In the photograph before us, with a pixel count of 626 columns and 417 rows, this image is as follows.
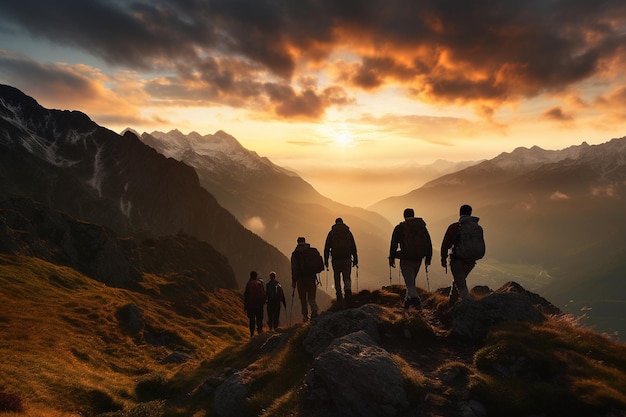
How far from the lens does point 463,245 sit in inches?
612

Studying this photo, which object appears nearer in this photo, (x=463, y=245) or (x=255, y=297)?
(x=463, y=245)

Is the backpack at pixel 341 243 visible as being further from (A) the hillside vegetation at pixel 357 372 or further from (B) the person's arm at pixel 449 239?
(B) the person's arm at pixel 449 239

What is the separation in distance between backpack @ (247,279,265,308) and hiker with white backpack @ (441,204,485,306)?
13.1 m

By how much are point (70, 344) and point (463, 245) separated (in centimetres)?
2510

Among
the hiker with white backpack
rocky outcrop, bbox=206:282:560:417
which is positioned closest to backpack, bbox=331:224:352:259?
rocky outcrop, bbox=206:282:560:417

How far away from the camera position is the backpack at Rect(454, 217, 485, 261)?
15.4 meters

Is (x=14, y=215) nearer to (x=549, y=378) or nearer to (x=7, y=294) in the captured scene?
(x=7, y=294)

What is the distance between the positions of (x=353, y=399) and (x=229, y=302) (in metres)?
105

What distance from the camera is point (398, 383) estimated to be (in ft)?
31.6

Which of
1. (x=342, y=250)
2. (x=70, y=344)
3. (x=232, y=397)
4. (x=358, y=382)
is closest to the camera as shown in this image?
(x=358, y=382)

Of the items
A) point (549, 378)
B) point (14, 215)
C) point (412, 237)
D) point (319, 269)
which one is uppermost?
point (14, 215)

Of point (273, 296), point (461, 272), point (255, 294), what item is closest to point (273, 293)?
point (273, 296)

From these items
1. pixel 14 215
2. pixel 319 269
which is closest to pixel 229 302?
pixel 14 215

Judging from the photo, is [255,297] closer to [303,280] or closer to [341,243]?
[303,280]
